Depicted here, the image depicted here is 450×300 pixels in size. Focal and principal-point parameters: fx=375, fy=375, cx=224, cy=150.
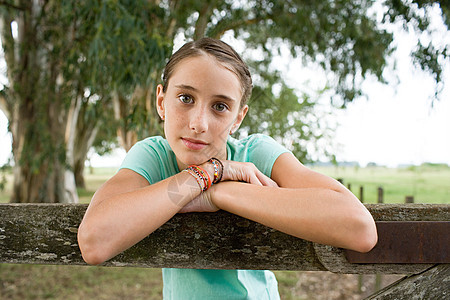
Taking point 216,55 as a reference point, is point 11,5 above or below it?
above

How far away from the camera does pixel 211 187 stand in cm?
110

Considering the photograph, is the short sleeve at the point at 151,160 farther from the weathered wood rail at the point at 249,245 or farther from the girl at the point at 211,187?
the weathered wood rail at the point at 249,245

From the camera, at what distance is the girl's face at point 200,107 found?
1.22 m

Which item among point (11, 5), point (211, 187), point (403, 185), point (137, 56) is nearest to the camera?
point (211, 187)

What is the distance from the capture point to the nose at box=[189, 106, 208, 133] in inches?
47.3

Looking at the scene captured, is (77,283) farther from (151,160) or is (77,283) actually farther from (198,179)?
(198,179)

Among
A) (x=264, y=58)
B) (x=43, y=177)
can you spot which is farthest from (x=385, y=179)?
(x=43, y=177)

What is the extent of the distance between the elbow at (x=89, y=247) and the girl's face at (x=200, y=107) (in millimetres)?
397

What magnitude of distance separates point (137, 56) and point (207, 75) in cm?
282

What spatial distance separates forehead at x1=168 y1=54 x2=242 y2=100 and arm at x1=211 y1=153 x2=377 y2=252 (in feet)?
1.15

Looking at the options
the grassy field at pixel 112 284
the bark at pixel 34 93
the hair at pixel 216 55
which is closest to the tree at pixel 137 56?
the bark at pixel 34 93

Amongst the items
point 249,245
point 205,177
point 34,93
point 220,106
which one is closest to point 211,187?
point 205,177

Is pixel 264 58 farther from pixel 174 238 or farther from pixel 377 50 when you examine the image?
pixel 174 238

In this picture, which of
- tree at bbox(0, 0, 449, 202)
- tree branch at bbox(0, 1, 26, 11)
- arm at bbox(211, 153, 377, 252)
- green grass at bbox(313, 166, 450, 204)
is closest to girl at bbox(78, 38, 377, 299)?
arm at bbox(211, 153, 377, 252)
